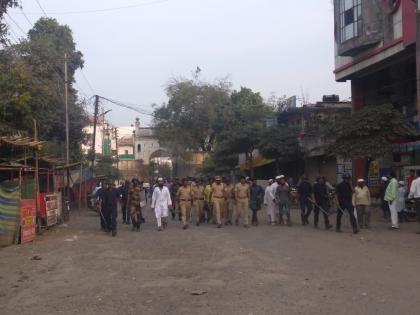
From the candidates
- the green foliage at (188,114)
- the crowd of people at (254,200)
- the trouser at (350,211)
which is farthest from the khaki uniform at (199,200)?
the green foliage at (188,114)

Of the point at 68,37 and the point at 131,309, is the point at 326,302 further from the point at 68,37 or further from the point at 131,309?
the point at 68,37

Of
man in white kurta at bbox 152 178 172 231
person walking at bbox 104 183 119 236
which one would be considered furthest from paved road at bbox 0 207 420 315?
man in white kurta at bbox 152 178 172 231

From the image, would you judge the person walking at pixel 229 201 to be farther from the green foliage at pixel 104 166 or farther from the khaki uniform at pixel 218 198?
the green foliage at pixel 104 166

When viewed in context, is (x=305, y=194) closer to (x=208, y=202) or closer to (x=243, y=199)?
(x=243, y=199)

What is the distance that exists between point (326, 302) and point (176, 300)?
6.30 feet

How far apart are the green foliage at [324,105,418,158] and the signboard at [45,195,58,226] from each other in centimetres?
1061

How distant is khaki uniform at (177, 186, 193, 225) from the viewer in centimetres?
1869

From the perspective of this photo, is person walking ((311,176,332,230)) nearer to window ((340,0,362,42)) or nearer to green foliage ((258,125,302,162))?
window ((340,0,362,42))

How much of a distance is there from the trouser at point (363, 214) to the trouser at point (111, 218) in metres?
7.05

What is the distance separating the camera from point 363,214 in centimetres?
1706

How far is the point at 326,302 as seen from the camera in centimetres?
730

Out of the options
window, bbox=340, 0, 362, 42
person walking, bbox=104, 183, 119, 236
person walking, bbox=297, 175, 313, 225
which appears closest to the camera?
person walking, bbox=104, 183, 119, 236

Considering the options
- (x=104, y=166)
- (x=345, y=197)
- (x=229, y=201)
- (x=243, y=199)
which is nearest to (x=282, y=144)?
(x=229, y=201)

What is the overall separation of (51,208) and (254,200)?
21.6ft
